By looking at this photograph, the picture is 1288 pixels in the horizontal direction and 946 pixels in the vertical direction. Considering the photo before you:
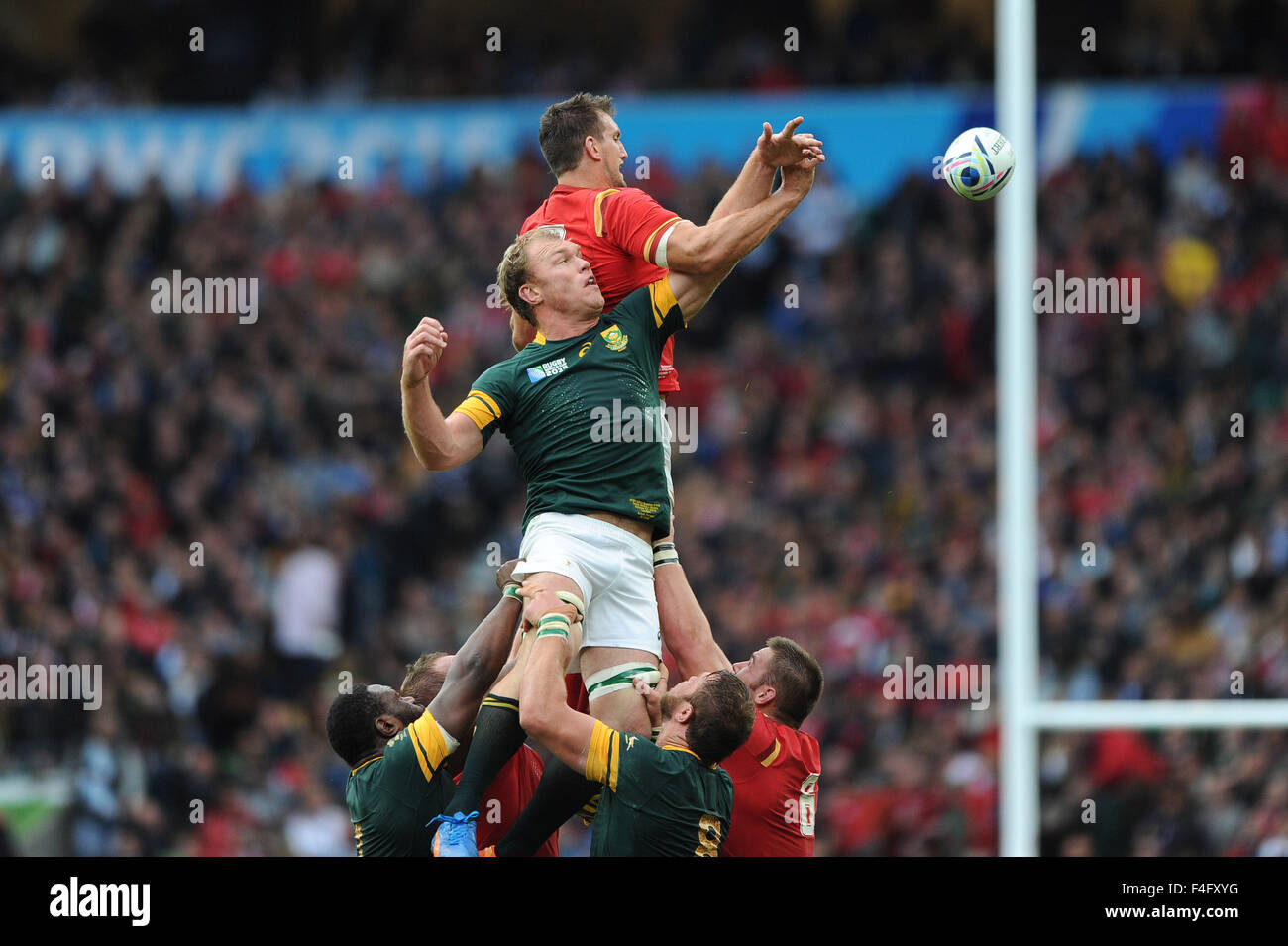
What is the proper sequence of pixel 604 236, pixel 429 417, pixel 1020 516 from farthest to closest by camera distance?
pixel 1020 516
pixel 604 236
pixel 429 417

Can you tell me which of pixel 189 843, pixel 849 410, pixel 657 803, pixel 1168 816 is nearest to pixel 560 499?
pixel 657 803

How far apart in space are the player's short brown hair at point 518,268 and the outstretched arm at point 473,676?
0.97 metres

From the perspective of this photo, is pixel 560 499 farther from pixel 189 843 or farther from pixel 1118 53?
pixel 1118 53

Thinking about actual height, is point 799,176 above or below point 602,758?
above

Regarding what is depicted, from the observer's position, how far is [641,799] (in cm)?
547

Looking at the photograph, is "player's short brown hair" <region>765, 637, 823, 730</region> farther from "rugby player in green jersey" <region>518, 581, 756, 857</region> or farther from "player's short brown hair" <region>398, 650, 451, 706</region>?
"player's short brown hair" <region>398, 650, 451, 706</region>

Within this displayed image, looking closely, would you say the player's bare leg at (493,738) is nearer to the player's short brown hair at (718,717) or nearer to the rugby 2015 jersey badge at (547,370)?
the player's short brown hair at (718,717)

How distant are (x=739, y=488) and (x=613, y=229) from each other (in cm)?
740

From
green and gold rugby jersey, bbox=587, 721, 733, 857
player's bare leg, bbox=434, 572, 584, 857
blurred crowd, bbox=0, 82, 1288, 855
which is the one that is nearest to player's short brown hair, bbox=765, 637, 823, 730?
green and gold rugby jersey, bbox=587, 721, 733, 857

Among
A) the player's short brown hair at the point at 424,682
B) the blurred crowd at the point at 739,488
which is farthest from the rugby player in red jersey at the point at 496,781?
the blurred crowd at the point at 739,488

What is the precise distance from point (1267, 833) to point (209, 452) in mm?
7985

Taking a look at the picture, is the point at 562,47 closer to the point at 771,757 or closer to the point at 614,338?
the point at 614,338

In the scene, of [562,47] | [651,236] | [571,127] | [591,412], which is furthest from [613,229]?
[562,47]

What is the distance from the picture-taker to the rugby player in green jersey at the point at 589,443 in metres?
5.72
